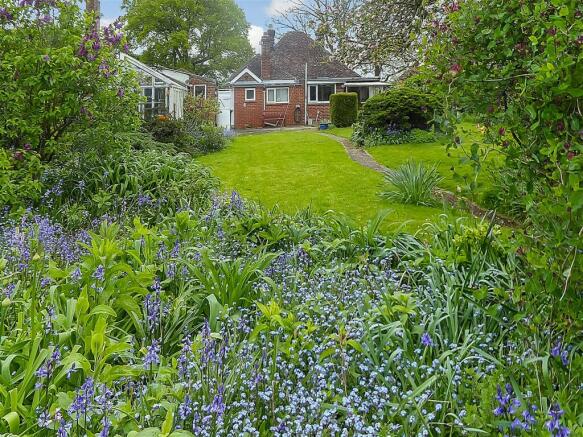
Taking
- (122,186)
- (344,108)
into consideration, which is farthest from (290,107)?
(122,186)

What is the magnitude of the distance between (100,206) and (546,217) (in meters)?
4.96

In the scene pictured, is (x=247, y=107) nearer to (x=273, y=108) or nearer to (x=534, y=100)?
(x=273, y=108)

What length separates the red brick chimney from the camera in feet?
117

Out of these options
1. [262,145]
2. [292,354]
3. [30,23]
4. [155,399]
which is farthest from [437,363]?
[262,145]

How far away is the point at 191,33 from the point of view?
45719mm

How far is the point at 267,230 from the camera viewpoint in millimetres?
5066

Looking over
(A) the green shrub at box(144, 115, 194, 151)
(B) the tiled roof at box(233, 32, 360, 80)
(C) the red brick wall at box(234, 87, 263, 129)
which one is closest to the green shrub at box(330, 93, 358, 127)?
(B) the tiled roof at box(233, 32, 360, 80)

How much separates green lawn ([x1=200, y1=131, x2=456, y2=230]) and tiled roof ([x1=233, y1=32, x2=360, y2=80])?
2144cm

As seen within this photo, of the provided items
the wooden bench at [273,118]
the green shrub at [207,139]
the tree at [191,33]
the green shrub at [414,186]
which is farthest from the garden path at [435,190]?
the tree at [191,33]

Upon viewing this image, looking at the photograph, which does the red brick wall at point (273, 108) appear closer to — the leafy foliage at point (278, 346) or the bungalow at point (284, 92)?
the bungalow at point (284, 92)

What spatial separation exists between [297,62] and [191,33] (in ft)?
44.3

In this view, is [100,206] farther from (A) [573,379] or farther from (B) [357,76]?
(B) [357,76]

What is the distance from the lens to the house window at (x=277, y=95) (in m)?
35.8

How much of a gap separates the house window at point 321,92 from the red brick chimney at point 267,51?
3.30 meters
